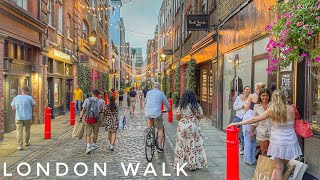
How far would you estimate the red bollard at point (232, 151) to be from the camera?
502cm

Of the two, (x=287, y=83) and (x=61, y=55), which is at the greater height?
(x=61, y=55)

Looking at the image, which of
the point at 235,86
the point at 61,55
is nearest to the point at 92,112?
the point at 235,86

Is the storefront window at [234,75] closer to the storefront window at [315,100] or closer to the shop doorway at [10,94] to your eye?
the storefront window at [315,100]

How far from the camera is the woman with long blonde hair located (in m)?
4.75

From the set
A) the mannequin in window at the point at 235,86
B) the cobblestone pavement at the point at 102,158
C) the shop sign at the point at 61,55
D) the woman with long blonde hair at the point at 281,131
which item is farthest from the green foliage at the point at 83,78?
the woman with long blonde hair at the point at 281,131

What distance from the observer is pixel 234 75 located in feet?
38.2

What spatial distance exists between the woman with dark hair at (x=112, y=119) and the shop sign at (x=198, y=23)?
7.18 meters

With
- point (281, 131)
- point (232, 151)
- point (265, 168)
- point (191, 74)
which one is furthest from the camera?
point (191, 74)

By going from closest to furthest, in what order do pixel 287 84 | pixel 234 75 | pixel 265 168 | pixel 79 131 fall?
pixel 265 168
pixel 287 84
pixel 79 131
pixel 234 75

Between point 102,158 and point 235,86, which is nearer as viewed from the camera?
point 102,158

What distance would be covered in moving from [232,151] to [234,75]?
271 inches

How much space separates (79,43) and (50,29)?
23.8ft

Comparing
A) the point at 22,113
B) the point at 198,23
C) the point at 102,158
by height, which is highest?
the point at 198,23

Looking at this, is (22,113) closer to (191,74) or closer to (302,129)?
(302,129)
